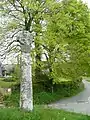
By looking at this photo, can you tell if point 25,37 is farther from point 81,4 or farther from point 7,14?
point 81,4

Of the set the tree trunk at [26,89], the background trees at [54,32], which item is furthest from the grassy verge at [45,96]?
the tree trunk at [26,89]

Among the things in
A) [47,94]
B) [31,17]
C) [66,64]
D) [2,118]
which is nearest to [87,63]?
[66,64]

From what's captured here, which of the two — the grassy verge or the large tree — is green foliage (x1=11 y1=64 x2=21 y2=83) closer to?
the grassy verge

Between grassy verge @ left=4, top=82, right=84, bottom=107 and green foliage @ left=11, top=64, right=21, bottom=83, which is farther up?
green foliage @ left=11, top=64, right=21, bottom=83

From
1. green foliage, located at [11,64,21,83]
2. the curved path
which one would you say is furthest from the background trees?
the curved path

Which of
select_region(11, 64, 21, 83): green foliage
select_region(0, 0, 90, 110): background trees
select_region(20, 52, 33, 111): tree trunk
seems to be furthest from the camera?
select_region(11, 64, 21, 83): green foliage

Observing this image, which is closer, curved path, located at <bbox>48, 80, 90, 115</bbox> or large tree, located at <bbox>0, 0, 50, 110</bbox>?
curved path, located at <bbox>48, 80, 90, 115</bbox>

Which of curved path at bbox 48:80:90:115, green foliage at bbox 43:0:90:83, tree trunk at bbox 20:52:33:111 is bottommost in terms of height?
curved path at bbox 48:80:90:115

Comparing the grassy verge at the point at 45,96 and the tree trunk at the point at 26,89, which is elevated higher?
the tree trunk at the point at 26,89

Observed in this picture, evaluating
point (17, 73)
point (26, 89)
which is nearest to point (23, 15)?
point (17, 73)

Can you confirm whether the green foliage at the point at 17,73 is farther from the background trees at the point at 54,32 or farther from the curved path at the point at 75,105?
the curved path at the point at 75,105

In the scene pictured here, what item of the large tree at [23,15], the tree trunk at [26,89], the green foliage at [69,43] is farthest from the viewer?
the green foliage at [69,43]

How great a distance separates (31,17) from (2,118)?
16.9 meters

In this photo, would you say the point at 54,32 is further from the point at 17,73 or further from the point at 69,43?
the point at 17,73
